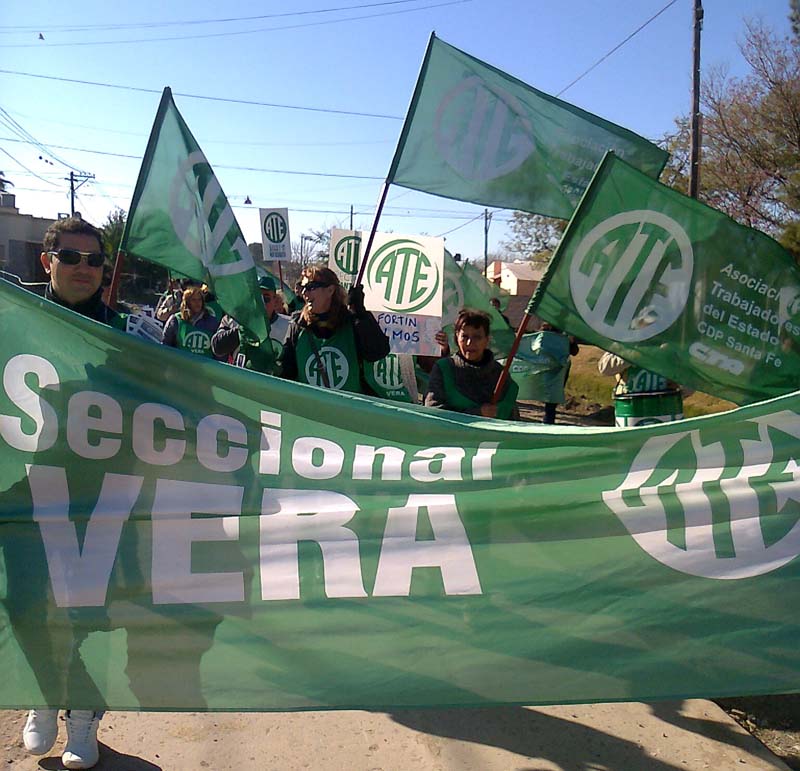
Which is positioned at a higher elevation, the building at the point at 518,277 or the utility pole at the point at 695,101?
the utility pole at the point at 695,101

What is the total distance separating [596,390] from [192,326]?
1206 cm

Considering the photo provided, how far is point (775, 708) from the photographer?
368 cm

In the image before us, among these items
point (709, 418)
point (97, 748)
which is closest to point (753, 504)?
point (709, 418)

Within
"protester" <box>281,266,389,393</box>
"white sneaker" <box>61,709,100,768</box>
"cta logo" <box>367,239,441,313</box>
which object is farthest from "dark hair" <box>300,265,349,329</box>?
"cta logo" <box>367,239,441,313</box>

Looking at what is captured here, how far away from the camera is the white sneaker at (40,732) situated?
9.55 ft

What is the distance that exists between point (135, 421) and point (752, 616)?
83.9 inches

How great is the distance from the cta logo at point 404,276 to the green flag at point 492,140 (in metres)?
2.15

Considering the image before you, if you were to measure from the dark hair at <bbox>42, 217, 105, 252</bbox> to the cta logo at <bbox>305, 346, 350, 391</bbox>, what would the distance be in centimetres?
142

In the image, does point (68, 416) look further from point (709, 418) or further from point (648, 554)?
point (709, 418)

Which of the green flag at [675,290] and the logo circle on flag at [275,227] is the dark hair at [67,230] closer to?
the green flag at [675,290]

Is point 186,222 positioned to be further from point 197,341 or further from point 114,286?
point 197,341

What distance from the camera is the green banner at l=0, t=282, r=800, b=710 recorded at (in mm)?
2568

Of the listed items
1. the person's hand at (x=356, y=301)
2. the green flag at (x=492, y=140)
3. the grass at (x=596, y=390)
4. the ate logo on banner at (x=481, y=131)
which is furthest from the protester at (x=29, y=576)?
the grass at (x=596, y=390)

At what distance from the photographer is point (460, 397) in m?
3.91
